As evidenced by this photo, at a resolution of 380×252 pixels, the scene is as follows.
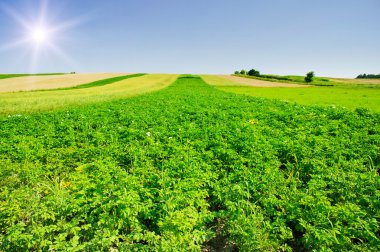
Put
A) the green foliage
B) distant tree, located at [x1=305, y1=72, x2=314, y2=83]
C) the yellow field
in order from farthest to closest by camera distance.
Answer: distant tree, located at [x1=305, y1=72, x2=314, y2=83]
the yellow field
the green foliage

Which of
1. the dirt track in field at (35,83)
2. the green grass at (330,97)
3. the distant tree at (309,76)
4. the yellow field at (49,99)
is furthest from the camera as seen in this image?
the distant tree at (309,76)

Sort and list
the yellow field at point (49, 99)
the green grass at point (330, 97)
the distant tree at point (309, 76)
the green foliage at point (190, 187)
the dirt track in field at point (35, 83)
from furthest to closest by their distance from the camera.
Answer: the distant tree at point (309, 76), the dirt track in field at point (35, 83), the green grass at point (330, 97), the yellow field at point (49, 99), the green foliage at point (190, 187)

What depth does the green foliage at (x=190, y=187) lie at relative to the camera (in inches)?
164

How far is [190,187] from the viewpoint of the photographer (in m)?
5.29

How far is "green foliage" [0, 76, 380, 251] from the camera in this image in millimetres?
4176

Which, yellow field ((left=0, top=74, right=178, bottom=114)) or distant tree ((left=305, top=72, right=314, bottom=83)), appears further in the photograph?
distant tree ((left=305, top=72, right=314, bottom=83))

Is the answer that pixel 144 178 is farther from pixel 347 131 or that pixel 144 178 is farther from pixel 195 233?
pixel 347 131

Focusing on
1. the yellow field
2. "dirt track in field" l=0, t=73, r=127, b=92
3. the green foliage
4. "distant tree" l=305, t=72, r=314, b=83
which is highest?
"distant tree" l=305, t=72, r=314, b=83

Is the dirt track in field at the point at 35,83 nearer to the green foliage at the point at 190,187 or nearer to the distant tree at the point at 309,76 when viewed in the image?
the green foliage at the point at 190,187

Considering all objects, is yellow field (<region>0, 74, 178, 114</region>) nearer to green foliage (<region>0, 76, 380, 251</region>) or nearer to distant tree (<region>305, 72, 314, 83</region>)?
green foliage (<region>0, 76, 380, 251</region>)

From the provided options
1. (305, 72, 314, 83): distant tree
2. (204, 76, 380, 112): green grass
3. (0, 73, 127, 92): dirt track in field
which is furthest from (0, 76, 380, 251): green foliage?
(305, 72, 314, 83): distant tree

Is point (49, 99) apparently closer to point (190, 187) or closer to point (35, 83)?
point (190, 187)

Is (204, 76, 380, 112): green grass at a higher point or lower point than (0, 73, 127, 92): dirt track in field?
lower

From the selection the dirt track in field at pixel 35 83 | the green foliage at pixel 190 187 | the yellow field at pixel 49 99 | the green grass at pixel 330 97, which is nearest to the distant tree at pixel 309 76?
the green grass at pixel 330 97
